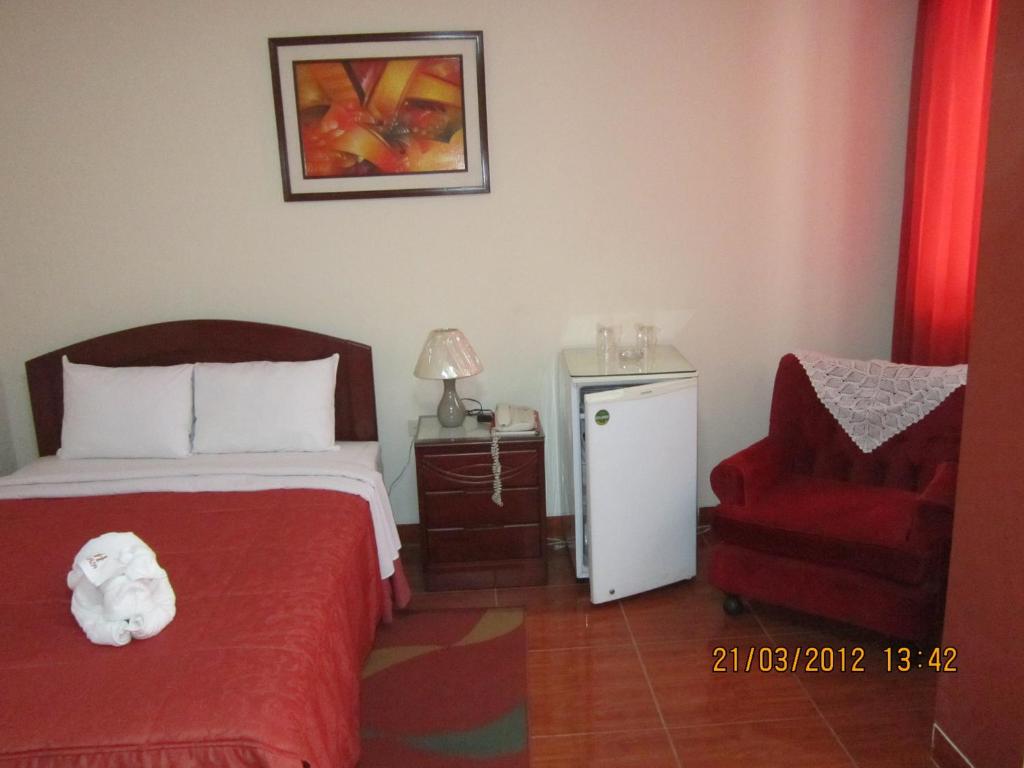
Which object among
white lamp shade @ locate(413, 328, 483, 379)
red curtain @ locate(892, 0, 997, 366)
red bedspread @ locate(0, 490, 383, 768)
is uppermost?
red curtain @ locate(892, 0, 997, 366)

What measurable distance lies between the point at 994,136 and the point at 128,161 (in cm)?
306

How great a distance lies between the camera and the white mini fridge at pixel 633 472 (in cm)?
291

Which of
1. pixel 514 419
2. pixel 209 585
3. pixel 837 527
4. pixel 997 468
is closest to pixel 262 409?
pixel 514 419

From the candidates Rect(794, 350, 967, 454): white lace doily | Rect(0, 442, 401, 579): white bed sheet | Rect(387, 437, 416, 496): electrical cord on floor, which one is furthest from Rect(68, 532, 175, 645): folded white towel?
Rect(794, 350, 967, 454): white lace doily

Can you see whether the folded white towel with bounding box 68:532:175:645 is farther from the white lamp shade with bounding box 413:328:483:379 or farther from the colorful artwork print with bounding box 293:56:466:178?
the colorful artwork print with bounding box 293:56:466:178

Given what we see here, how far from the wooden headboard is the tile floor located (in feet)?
3.41

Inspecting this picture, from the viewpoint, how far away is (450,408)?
10.7 ft

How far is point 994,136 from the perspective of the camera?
1832 millimetres

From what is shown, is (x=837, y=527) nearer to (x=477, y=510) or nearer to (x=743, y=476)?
(x=743, y=476)

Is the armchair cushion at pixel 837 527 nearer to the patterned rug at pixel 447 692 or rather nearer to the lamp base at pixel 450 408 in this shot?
the patterned rug at pixel 447 692

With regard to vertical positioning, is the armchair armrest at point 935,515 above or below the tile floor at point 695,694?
above

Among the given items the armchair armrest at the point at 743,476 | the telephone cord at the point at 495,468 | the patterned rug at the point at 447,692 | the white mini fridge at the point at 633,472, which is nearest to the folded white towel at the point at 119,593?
the patterned rug at the point at 447,692

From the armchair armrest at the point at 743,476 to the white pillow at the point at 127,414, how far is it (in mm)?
2029

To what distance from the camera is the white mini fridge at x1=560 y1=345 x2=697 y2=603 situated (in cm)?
291
